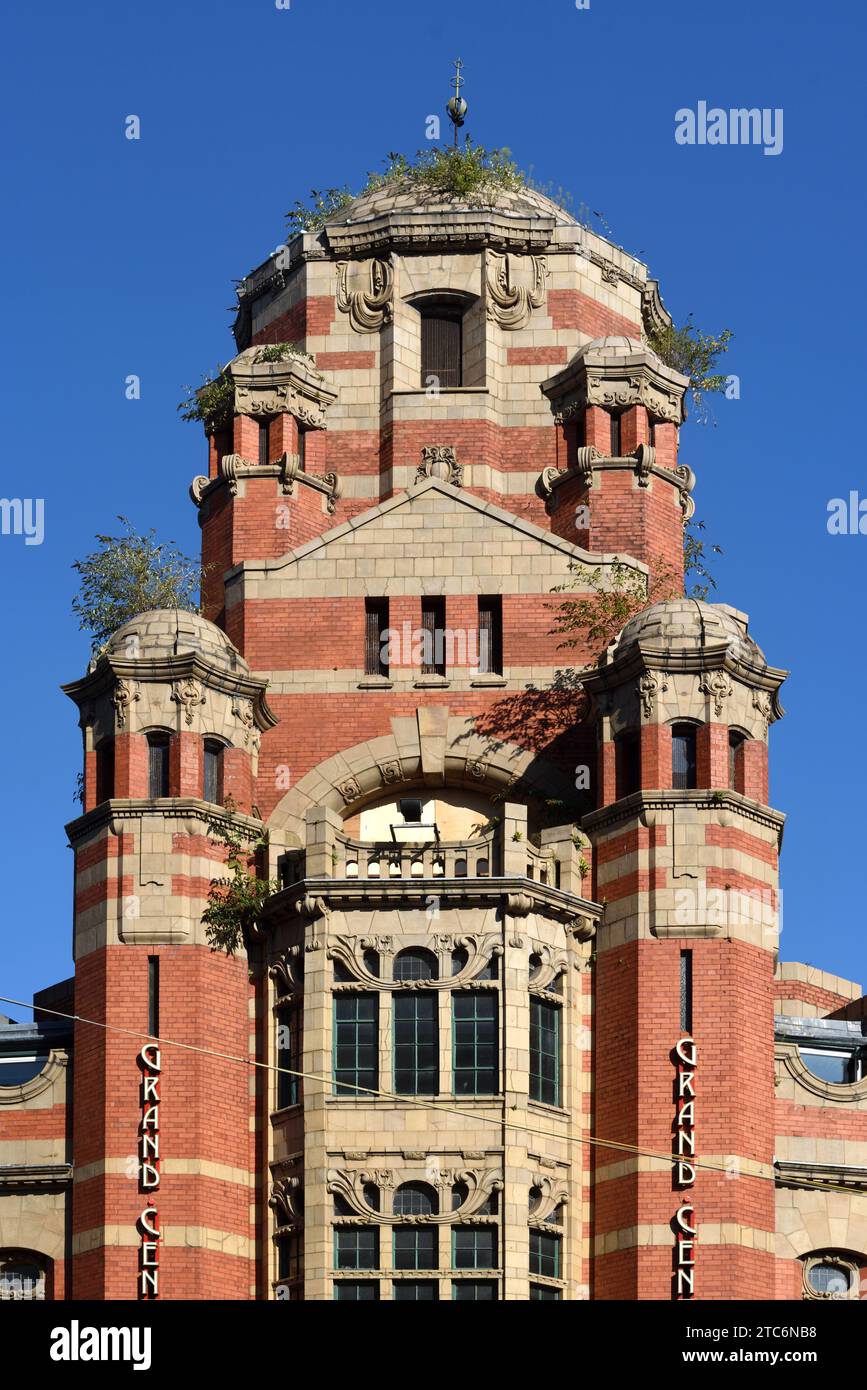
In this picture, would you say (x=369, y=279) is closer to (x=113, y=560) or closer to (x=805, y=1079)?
(x=113, y=560)

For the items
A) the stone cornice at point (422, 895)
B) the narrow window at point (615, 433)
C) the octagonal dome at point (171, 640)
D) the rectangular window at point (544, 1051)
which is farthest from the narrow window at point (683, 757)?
the narrow window at point (615, 433)

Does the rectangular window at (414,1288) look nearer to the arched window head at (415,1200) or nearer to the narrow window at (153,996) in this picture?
the arched window head at (415,1200)

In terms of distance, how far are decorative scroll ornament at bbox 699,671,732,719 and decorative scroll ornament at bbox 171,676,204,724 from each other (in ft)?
31.5

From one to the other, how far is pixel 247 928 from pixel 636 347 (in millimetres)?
16545

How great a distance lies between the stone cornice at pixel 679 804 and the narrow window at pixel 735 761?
35 centimetres

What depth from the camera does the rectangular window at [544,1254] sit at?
57094mm

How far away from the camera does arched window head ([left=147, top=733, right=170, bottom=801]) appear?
6094 cm

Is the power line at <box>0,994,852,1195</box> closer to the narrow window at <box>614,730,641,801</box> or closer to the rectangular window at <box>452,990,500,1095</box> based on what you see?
the rectangular window at <box>452,990,500,1095</box>

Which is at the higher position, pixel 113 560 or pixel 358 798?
pixel 113 560

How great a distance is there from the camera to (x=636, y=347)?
225 feet
